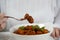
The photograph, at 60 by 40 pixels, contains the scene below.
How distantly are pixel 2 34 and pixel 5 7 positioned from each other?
2.15 feet

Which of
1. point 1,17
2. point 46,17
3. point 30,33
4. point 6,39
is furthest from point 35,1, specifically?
point 30,33

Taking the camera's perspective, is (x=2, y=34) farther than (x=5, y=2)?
No

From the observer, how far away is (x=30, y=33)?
805mm

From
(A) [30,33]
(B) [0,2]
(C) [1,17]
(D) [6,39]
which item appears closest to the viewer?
(A) [30,33]

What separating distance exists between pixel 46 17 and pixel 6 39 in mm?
843

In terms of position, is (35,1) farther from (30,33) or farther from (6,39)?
(30,33)

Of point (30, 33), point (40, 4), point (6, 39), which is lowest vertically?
point (6, 39)

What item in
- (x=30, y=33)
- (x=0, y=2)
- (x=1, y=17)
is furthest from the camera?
(x=0, y=2)

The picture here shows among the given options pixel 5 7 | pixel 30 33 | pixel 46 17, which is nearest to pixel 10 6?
pixel 5 7

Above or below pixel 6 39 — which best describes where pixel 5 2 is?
above

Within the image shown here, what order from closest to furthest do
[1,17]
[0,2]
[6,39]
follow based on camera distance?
1. [6,39]
2. [1,17]
3. [0,2]

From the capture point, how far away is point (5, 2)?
1687 mm

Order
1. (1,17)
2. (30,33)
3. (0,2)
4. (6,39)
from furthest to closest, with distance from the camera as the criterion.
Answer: (0,2)
(1,17)
(6,39)
(30,33)

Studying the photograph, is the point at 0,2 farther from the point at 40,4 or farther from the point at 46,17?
the point at 46,17
